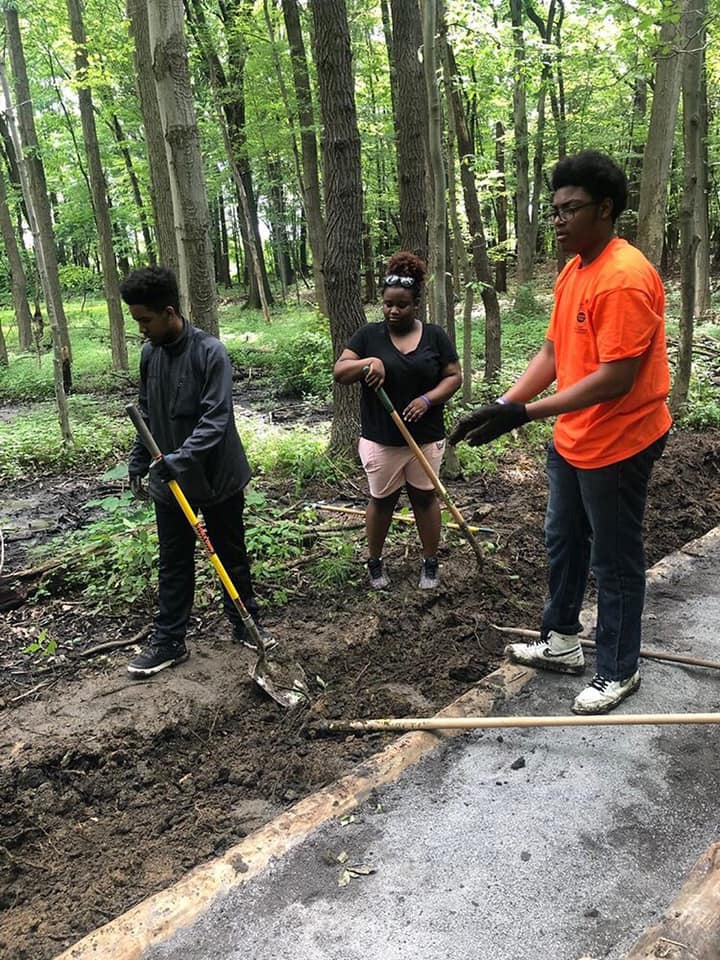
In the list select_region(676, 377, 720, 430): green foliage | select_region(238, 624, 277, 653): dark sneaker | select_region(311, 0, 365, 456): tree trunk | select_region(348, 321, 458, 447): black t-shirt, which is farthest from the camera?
select_region(676, 377, 720, 430): green foliage

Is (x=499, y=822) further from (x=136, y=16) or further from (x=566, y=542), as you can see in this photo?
(x=136, y=16)

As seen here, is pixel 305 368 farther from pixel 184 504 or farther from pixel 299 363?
pixel 184 504

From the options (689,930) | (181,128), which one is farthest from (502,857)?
(181,128)

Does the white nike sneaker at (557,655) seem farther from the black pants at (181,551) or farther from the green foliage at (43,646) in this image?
the green foliage at (43,646)

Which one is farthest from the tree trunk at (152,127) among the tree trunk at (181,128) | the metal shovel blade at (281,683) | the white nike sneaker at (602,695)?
the white nike sneaker at (602,695)

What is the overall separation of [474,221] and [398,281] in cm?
592

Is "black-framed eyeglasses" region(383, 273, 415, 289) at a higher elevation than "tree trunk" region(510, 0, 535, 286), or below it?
below

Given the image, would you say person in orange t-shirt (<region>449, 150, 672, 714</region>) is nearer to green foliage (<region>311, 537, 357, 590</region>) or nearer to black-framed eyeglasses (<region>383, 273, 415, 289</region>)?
black-framed eyeglasses (<region>383, 273, 415, 289</region>)

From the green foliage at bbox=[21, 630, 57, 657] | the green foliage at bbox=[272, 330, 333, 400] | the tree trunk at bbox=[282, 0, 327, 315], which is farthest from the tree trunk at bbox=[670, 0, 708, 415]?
the tree trunk at bbox=[282, 0, 327, 315]

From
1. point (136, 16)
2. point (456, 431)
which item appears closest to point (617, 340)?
point (456, 431)

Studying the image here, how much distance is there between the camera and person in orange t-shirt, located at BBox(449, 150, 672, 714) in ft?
8.58

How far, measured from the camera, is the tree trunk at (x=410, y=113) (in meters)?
7.46

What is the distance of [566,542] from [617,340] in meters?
1.09

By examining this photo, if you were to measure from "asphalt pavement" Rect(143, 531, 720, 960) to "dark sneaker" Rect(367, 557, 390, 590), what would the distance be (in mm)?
1426
